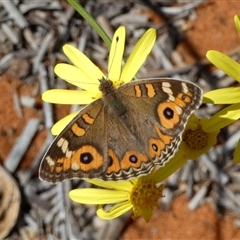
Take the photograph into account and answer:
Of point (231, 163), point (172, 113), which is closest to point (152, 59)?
point (231, 163)

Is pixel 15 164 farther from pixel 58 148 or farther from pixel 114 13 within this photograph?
pixel 58 148

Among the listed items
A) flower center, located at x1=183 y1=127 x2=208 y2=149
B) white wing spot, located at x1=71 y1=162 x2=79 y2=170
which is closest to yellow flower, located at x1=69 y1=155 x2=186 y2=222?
flower center, located at x1=183 y1=127 x2=208 y2=149

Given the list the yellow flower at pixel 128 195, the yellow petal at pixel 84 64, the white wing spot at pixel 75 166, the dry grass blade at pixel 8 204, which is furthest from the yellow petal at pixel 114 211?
the dry grass blade at pixel 8 204

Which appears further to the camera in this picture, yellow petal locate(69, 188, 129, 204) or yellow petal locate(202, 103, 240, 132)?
yellow petal locate(69, 188, 129, 204)

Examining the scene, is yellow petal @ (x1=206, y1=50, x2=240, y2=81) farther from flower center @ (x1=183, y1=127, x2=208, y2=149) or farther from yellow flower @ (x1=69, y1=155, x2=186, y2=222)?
yellow flower @ (x1=69, y1=155, x2=186, y2=222)

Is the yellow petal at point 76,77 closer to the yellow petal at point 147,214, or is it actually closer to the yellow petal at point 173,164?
the yellow petal at point 173,164

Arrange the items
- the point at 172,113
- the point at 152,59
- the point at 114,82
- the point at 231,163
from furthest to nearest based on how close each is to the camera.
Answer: the point at 152,59, the point at 231,163, the point at 114,82, the point at 172,113
